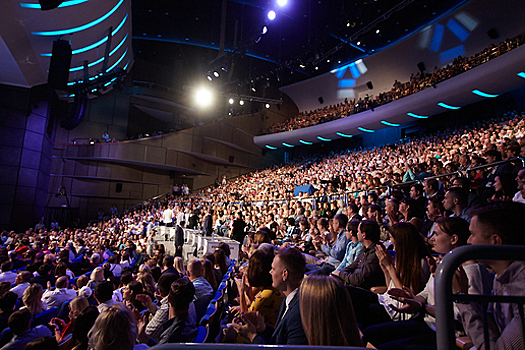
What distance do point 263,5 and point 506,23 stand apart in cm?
1067

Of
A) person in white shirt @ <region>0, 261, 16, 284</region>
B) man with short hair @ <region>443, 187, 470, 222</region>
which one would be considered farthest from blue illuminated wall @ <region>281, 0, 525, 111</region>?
person in white shirt @ <region>0, 261, 16, 284</region>

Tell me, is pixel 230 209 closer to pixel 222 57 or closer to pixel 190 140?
pixel 222 57

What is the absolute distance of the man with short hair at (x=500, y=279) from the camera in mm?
981

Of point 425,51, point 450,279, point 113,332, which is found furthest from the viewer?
point 425,51

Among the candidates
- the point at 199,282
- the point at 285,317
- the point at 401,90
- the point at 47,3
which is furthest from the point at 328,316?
the point at 401,90

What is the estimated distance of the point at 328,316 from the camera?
125cm

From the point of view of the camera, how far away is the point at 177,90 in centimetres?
2138

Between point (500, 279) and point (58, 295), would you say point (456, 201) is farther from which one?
point (58, 295)

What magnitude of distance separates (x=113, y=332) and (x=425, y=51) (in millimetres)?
19404

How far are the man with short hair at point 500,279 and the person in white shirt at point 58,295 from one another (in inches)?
168

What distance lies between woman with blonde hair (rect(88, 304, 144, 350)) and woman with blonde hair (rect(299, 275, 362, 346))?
112 centimetres

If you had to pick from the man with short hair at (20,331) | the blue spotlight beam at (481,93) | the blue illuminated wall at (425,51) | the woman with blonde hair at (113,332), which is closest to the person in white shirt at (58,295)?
the man with short hair at (20,331)

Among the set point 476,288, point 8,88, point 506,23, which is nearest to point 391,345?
point 476,288

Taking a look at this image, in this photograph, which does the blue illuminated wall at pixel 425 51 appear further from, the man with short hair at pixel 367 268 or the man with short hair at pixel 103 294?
the man with short hair at pixel 103 294
